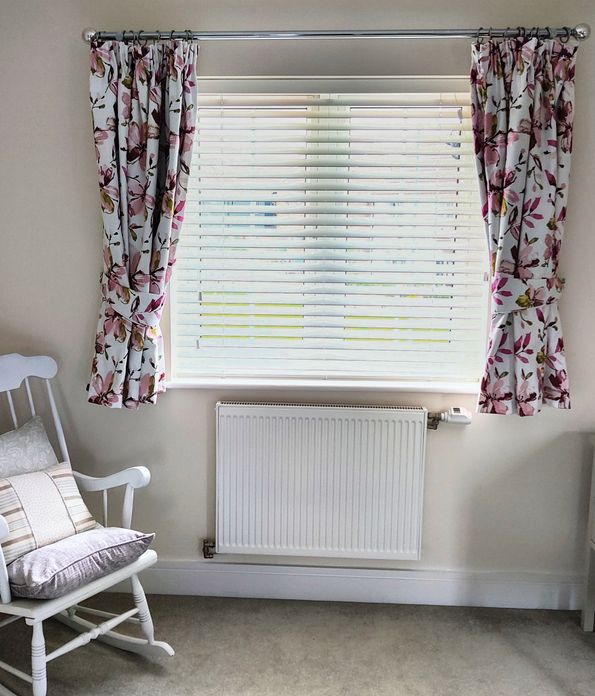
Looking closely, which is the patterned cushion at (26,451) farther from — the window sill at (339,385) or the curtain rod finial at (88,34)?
the curtain rod finial at (88,34)

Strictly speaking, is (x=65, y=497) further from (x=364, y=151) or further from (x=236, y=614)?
(x=364, y=151)

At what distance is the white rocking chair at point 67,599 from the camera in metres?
1.88

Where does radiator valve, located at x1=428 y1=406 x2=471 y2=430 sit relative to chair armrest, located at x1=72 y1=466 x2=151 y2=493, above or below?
above

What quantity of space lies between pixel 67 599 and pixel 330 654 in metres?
0.97

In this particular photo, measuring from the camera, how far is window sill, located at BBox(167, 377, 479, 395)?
2.56m

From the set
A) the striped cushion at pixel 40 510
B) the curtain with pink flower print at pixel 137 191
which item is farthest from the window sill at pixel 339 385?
the striped cushion at pixel 40 510

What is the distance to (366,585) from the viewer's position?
2662mm

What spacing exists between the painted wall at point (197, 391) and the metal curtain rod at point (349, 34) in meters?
0.09

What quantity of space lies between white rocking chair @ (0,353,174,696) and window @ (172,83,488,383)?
0.53 m

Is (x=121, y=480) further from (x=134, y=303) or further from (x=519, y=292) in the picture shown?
(x=519, y=292)

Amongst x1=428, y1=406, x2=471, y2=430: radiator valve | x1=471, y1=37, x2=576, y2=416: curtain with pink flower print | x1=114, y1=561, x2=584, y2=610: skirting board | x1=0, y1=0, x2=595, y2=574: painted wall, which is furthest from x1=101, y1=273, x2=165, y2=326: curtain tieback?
x1=471, y1=37, x2=576, y2=416: curtain with pink flower print

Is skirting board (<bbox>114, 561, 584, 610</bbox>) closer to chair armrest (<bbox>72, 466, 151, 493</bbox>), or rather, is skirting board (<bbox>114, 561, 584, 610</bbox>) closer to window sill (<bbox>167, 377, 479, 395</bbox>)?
chair armrest (<bbox>72, 466, 151, 493</bbox>)

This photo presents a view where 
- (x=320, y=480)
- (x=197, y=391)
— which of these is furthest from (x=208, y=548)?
(x=197, y=391)

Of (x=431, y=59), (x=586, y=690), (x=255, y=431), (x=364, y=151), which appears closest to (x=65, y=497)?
(x=255, y=431)
